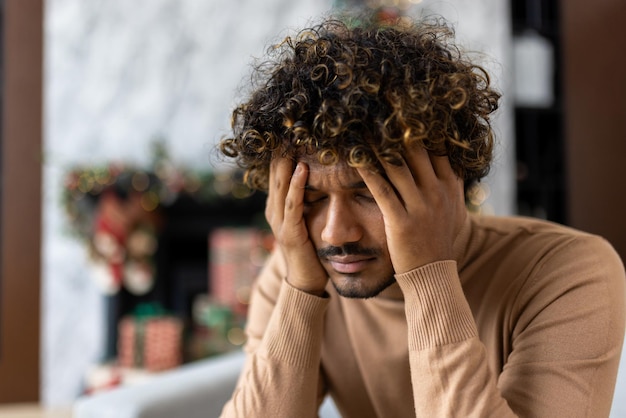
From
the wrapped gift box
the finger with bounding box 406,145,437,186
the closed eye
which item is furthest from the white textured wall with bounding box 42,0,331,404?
the finger with bounding box 406,145,437,186

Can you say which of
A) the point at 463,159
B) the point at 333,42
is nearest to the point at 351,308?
the point at 463,159

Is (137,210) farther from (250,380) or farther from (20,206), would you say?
(250,380)

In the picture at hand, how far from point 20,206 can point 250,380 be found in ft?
9.12

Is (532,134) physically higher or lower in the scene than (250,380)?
higher

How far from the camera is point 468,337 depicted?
809 mm

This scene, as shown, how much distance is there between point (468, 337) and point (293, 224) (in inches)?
12.1

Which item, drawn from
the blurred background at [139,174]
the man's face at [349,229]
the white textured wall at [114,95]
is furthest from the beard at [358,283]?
the white textured wall at [114,95]

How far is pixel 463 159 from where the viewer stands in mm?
878

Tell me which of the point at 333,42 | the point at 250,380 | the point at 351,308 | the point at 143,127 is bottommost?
the point at 250,380

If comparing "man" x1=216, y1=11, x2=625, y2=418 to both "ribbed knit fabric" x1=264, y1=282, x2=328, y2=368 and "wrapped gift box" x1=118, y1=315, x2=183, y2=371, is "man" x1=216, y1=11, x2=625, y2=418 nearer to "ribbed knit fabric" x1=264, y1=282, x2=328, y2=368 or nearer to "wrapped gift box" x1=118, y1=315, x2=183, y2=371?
"ribbed knit fabric" x1=264, y1=282, x2=328, y2=368

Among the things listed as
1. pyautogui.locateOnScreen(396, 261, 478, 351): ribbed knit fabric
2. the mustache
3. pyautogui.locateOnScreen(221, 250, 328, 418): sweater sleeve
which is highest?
the mustache

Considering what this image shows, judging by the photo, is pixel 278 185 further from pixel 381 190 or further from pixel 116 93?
pixel 116 93

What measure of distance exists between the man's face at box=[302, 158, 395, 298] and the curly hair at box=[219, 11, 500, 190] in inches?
1.6

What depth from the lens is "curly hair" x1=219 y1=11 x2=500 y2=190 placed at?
2.64 ft
